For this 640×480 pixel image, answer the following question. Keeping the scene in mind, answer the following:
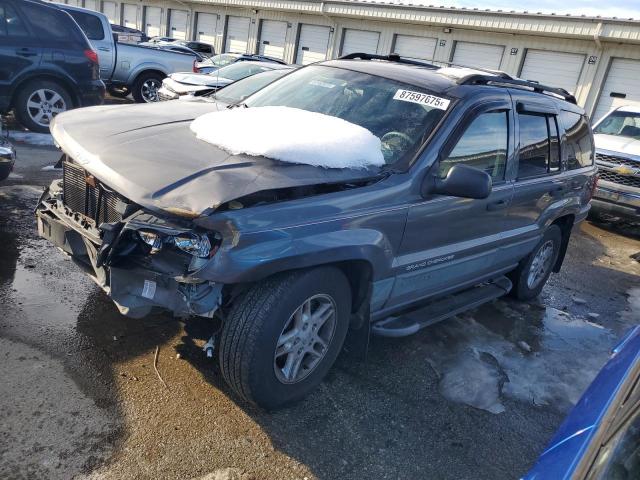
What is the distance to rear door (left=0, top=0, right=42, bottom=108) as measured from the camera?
7.69 metres

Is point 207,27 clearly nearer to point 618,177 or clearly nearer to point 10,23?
point 10,23

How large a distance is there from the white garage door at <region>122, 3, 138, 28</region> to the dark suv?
28.7 m

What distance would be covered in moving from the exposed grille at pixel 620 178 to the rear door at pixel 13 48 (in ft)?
29.3

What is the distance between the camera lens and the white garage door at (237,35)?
27.6 meters

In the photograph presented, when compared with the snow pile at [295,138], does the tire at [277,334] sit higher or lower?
lower

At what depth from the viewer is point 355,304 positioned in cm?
326

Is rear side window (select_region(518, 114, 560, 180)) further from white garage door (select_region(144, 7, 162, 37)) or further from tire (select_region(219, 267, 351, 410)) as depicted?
white garage door (select_region(144, 7, 162, 37))

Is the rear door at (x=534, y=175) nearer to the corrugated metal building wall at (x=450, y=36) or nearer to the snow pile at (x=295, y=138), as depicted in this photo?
the snow pile at (x=295, y=138)

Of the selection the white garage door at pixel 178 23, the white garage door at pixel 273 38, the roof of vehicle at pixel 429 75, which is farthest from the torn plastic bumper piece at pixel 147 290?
the white garage door at pixel 178 23

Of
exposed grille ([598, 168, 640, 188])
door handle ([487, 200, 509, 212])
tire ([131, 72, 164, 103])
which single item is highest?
door handle ([487, 200, 509, 212])

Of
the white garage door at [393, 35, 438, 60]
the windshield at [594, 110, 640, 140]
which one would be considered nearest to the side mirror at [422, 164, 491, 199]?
the windshield at [594, 110, 640, 140]

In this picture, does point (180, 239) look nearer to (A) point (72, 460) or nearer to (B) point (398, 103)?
(A) point (72, 460)

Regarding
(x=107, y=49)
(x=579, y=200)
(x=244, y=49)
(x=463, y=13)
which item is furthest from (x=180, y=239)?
(x=244, y=49)

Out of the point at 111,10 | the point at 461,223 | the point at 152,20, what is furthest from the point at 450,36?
the point at 111,10
